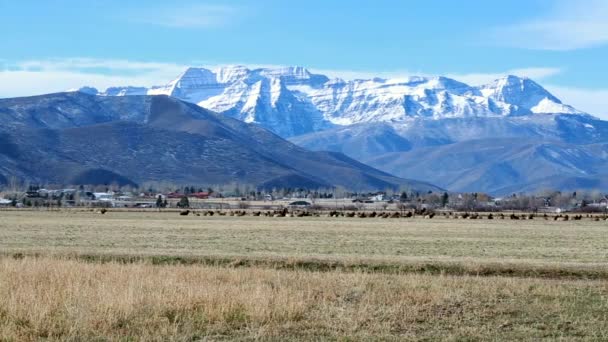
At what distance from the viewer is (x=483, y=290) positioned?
90.6 feet

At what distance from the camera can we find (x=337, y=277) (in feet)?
100

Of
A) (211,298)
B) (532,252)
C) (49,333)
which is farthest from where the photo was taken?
(532,252)

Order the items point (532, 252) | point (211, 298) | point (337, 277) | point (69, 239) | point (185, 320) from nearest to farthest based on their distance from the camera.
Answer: point (185, 320) < point (211, 298) < point (337, 277) < point (532, 252) < point (69, 239)

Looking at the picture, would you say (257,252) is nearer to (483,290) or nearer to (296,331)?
(483,290)

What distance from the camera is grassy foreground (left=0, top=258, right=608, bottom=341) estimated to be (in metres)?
20.9

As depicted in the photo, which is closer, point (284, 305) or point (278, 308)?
point (278, 308)

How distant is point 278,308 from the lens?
23047 mm

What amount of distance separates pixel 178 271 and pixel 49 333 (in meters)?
11.0

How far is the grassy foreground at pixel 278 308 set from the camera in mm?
20875

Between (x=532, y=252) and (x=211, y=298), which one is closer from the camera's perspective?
(x=211, y=298)

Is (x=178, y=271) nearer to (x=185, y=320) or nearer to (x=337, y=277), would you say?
(x=337, y=277)

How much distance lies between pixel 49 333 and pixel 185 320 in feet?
10.9

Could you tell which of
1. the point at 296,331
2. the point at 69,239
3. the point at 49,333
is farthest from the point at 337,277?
the point at 69,239

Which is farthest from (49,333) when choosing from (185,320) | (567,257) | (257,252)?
(567,257)
